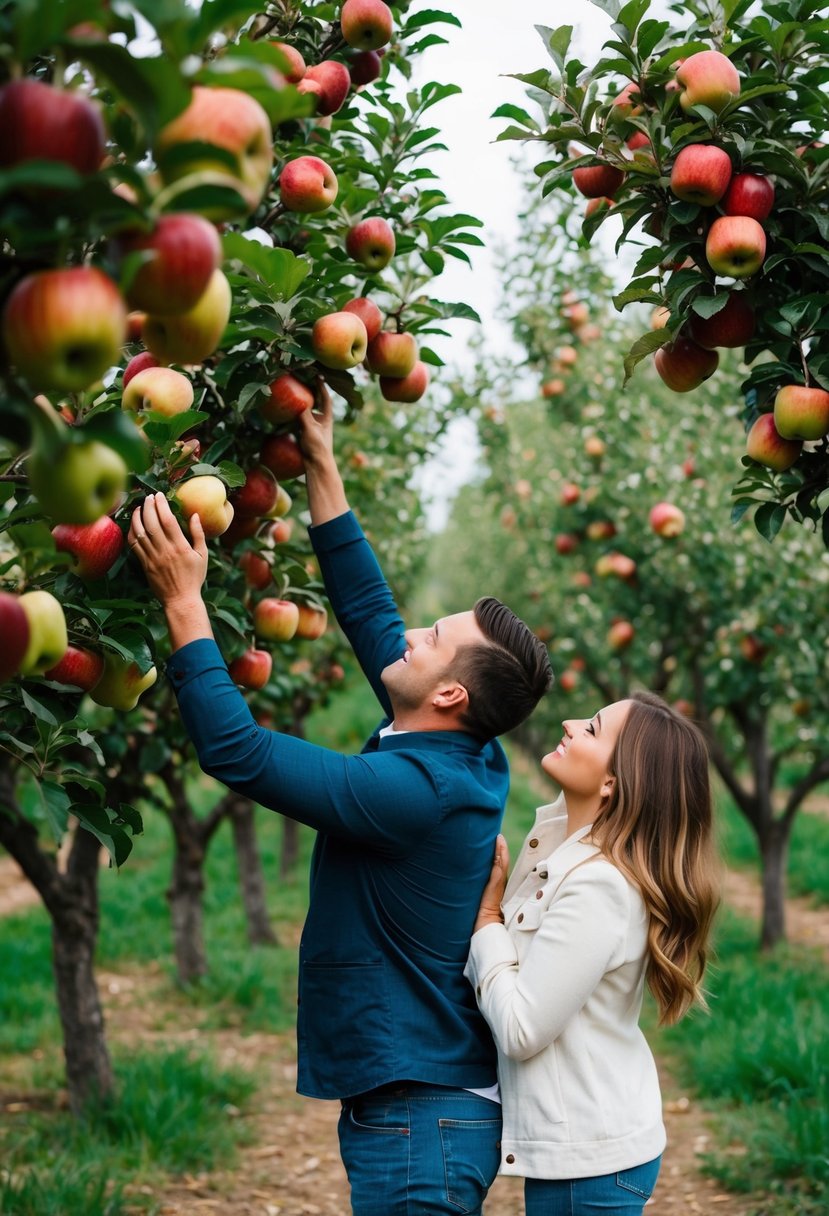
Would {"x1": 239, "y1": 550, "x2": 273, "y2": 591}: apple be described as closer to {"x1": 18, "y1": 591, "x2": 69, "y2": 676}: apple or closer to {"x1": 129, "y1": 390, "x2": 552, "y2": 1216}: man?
{"x1": 129, "y1": 390, "x2": 552, "y2": 1216}: man

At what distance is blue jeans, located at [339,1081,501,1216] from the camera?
6.12ft

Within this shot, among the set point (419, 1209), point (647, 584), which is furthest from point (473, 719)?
point (647, 584)

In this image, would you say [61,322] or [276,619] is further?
[276,619]

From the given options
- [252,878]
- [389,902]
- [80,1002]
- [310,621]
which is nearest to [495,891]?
[389,902]

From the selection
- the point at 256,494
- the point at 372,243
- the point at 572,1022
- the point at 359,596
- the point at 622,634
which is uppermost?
the point at 622,634

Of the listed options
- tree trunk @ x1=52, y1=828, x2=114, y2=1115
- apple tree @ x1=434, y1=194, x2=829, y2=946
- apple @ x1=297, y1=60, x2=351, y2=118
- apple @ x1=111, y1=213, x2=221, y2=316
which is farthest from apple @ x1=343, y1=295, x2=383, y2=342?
apple tree @ x1=434, y1=194, x2=829, y2=946

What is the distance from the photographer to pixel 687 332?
2.17 m

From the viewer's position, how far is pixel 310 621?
8.34 feet

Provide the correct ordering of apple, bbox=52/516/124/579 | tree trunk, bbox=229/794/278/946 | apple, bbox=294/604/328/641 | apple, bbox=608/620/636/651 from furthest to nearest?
apple, bbox=608/620/636/651 → tree trunk, bbox=229/794/278/946 → apple, bbox=294/604/328/641 → apple, bbox=52/516/124/579

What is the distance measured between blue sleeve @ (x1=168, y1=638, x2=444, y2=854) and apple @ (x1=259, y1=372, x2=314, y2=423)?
1.84 feet

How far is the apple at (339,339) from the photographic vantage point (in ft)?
6.44

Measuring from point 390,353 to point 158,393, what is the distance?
62 centimetres

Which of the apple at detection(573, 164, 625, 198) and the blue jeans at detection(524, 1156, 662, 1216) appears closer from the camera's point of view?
the blue jeans at detection(524, 1156, 662, 1216)

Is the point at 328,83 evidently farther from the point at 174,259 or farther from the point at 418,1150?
the point at 418,1150
